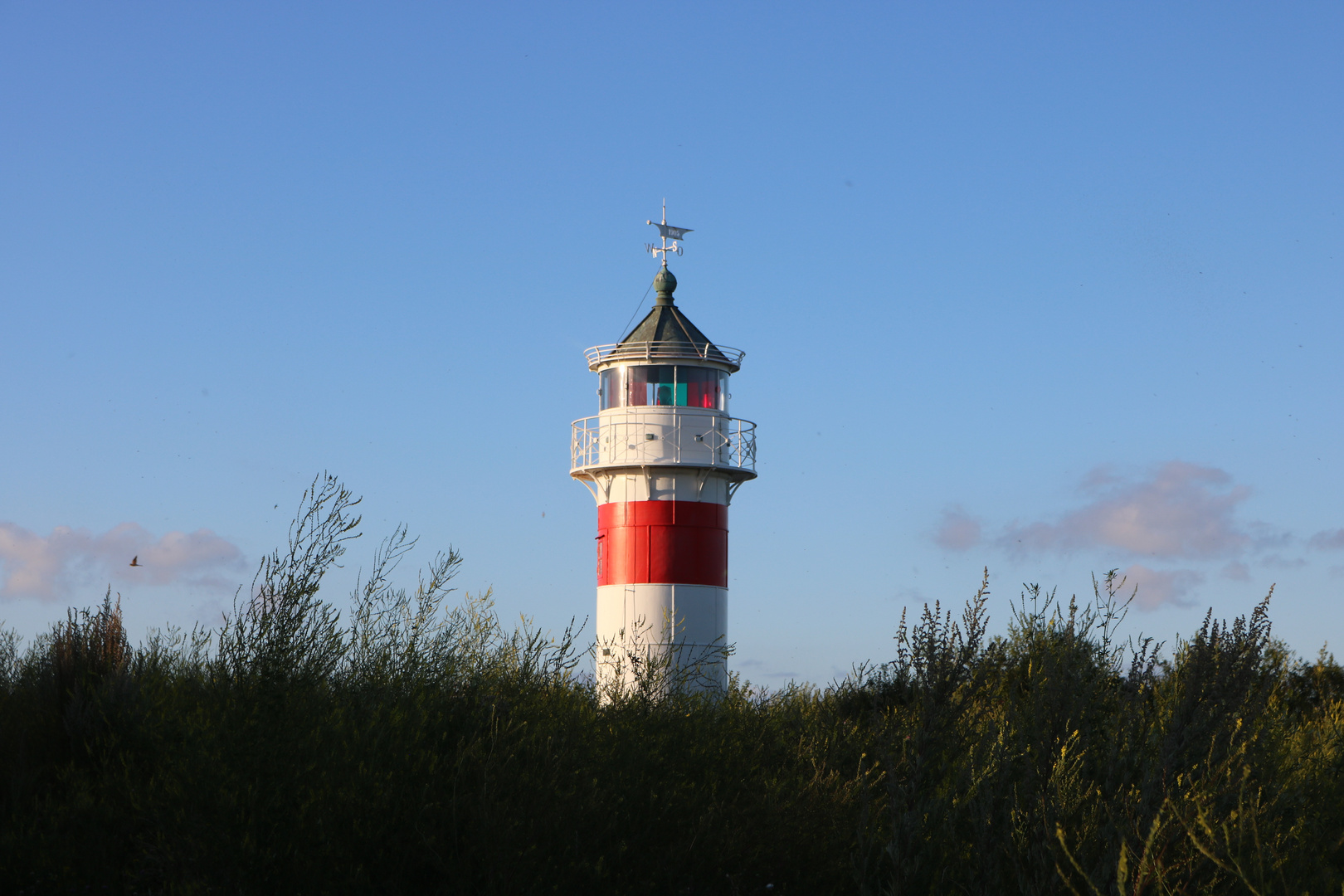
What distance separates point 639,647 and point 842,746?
3814 mm

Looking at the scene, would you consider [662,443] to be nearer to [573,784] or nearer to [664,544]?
[664,544]

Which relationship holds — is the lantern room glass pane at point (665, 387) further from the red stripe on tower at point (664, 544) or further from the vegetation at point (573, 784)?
the vegetation at point (573, 784)

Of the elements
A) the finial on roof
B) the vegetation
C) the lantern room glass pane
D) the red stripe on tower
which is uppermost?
the finial on roof

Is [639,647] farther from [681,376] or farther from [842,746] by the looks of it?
[681,376]

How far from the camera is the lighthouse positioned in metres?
20.9

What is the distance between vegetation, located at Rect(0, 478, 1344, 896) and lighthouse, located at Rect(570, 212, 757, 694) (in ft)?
28.0

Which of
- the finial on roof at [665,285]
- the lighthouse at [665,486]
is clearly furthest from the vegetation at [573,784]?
the finial on roof at [665,285]

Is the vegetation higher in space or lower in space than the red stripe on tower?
lower

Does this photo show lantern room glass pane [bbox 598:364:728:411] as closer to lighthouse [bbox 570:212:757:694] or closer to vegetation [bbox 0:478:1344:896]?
lighthouse [bbox 570:212:757:694]

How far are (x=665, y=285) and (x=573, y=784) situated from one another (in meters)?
15.2

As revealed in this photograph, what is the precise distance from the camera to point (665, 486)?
21.4m

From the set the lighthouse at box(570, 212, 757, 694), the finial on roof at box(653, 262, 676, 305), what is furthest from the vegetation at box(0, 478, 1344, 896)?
the finial on roof at box(653, 262, 676, 305)

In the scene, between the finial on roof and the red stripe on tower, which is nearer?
the red stripe on tower

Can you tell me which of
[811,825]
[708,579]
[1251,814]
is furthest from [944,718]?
[708,579]
